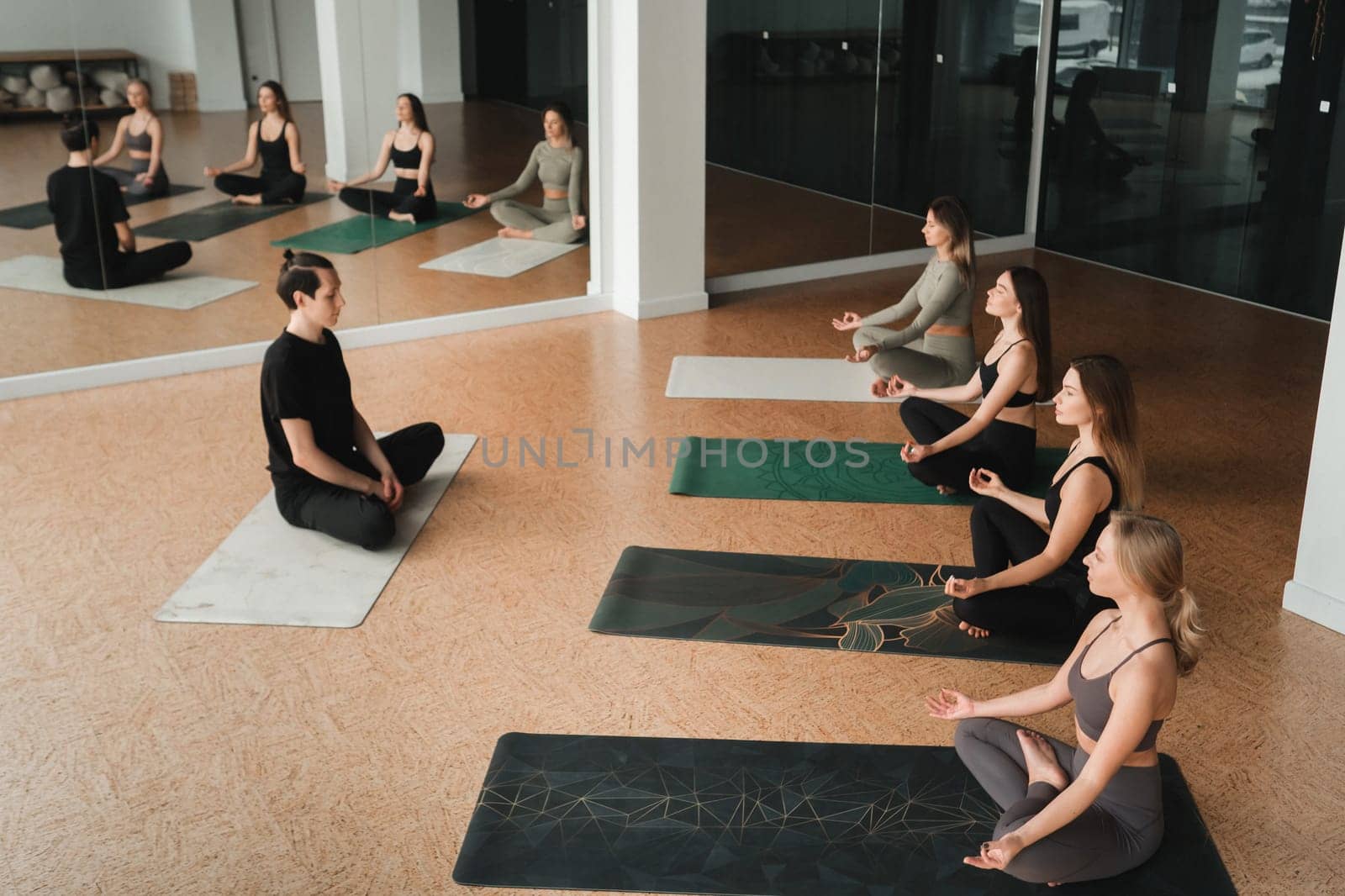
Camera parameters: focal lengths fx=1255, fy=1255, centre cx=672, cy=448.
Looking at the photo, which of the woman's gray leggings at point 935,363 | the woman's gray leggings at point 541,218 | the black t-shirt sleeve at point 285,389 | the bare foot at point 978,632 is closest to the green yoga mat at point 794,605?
the bare foot at point 978,632

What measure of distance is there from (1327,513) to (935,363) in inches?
77.4

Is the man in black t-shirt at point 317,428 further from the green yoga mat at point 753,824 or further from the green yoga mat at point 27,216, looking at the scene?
the green yoga mat at point 27,216

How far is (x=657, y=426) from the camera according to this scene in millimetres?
5254

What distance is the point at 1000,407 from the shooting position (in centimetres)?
425

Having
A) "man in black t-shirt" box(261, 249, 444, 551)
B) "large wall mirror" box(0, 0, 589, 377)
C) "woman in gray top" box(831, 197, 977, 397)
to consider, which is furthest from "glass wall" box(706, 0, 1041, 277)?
"man in black t-shirt" box(261, 249, 444, 551)

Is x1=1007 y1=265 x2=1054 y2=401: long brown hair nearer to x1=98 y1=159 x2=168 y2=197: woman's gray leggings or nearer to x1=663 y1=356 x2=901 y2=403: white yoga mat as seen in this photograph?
x1=663 y1=356 x2=901 y2=403: white yoga mat

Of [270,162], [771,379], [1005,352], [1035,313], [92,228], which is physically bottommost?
[771,379]

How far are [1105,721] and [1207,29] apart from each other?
5.56 m

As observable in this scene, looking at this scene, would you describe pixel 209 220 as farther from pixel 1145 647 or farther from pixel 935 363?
pixel 1145 647

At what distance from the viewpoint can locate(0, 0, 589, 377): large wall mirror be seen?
5227mm

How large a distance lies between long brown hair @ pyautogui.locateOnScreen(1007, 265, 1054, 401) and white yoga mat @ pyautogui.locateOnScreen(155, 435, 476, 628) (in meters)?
2.17

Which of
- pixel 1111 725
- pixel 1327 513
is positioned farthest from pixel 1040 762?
pixel 1327 513

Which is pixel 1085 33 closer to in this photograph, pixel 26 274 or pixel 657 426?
pixel 657 426

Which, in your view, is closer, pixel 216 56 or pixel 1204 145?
pixel 216 56
